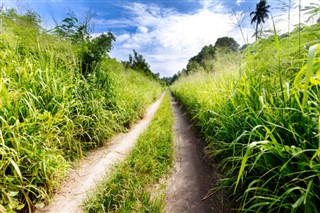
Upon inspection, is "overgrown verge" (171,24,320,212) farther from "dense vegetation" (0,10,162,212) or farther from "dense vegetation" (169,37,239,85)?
"dense vegetation" (0,10,162,212)

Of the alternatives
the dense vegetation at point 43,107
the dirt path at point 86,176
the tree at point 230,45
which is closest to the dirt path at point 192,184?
the dirt path at point 86,176

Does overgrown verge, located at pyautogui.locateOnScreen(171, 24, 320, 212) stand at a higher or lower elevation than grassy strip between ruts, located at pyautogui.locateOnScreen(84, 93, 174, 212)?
higher

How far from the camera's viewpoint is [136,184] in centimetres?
235

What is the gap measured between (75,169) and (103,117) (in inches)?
54.9

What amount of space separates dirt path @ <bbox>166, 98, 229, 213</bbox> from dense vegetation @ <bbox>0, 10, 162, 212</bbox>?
155cm

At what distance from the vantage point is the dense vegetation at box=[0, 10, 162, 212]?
6.47ft

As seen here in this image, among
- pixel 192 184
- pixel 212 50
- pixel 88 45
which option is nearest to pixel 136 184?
pixel 192 184

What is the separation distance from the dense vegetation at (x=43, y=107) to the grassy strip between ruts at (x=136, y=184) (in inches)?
26.2

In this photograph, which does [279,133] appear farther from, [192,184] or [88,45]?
[88,45]

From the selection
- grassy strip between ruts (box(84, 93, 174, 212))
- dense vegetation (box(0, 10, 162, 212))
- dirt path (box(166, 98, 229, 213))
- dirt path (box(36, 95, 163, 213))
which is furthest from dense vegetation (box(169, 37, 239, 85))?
dirt path (box(36, 95, 163, 213))

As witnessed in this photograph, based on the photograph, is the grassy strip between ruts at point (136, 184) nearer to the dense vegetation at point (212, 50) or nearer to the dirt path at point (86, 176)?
the dirt path at point (86, 176)

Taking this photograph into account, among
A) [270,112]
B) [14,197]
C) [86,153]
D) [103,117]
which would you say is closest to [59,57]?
[103,117]

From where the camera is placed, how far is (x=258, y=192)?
1.48 m

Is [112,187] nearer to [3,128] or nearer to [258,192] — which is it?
[3,128]
